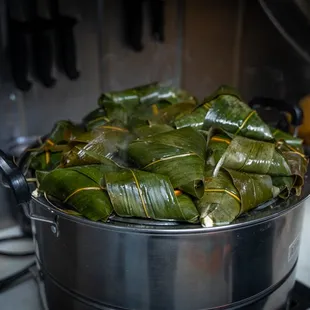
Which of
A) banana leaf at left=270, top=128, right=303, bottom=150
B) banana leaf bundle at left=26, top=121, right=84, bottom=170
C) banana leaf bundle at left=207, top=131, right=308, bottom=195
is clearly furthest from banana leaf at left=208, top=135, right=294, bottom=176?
banana leaf bundle at left=26, top=121, right=84, bottom=170

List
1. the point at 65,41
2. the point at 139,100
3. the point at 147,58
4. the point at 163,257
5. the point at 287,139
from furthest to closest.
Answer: the point at 147,58 < the point at 65,41 < the point at 139,100 < the point at 287,139 < the point at 163,257

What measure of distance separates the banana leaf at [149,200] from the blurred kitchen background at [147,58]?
0.40m

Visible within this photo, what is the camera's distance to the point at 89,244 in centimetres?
57

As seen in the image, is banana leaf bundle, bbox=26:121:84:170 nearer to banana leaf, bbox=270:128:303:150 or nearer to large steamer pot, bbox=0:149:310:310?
large steamer pot, bbox=0:149:310:310

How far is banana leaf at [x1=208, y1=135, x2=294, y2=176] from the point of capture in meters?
0.62

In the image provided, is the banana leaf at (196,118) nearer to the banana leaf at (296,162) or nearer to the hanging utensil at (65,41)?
the banana leaf at (296,162)

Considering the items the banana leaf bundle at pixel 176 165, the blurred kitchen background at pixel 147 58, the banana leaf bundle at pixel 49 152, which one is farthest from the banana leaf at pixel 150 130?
the blurred kitchen background at pixel 147 58

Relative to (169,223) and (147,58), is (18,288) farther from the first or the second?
(147,58)

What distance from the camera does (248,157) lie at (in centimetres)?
63

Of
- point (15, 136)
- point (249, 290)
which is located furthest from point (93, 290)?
point (15, 136)

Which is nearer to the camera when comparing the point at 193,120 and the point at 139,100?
the point at 193,120

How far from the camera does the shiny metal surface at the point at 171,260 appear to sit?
548 millimetres

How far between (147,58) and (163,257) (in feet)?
2.21

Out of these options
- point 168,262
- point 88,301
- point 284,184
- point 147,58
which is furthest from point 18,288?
point 147,58
